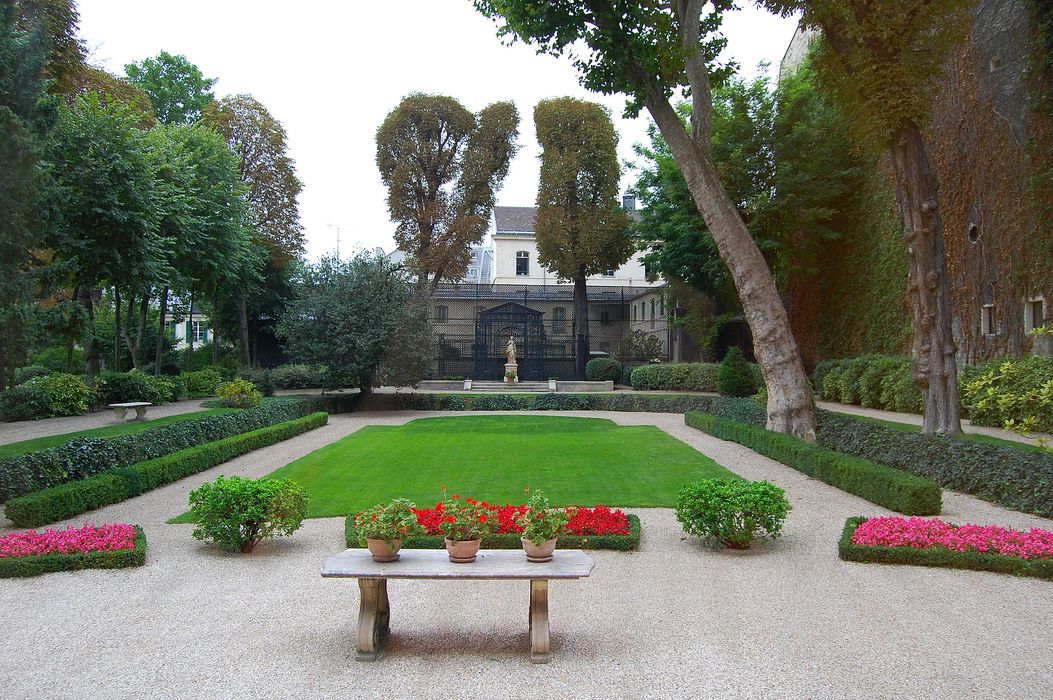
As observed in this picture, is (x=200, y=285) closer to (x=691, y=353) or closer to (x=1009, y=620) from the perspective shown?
(x=691, y=353)

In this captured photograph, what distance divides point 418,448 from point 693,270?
15.0 meters

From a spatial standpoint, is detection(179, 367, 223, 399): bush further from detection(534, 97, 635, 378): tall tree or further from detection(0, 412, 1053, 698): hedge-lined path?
detection(0, 412, 1053, 698): hedge-lined path

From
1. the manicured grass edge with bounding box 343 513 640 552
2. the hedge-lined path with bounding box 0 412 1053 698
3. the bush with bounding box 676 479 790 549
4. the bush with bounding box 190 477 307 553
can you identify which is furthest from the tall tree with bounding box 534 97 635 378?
the bush with bounding box 190 477 307 553

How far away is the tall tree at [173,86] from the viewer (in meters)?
34.4

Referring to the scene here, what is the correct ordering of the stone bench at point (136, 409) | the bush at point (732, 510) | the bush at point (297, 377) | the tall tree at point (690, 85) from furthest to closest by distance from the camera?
the bush at point (297, 377)
the stone bench at point (136, 409)
the tall tree at point (690, 85)
the bush at point (732, 510)

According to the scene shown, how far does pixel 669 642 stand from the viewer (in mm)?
5082

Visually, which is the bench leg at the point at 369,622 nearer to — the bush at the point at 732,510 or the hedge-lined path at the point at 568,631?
the hedge-lined path at the point at 568,631

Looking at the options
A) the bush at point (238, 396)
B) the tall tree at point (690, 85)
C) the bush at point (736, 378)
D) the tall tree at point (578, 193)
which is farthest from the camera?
the tall tree at point (578, 193)

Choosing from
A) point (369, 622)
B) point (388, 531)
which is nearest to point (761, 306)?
point (388, 531)

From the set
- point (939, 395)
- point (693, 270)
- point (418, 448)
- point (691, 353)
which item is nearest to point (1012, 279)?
point (939, 395)

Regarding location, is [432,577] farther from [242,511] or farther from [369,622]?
[242,511]

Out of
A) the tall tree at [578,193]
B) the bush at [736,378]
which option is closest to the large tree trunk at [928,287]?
the bush at [736,378]

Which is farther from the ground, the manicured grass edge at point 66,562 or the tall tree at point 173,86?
the tall tree at point 173,86

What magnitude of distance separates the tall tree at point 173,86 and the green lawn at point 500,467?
2366cm
